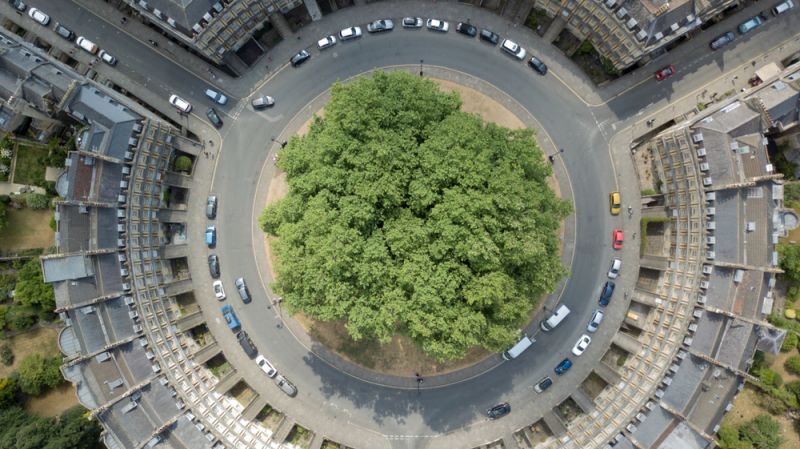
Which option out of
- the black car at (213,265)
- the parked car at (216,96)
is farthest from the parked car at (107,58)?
the black car at (213,265)

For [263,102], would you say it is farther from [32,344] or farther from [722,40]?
[722,40]

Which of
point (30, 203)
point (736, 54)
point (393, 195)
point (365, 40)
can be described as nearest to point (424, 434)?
point (393, 195)

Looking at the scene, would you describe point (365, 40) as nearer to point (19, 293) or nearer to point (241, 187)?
point (241, 187)

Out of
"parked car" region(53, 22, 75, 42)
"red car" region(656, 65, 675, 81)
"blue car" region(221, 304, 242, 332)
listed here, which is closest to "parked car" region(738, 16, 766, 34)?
"red car" region(656, 65, 675, 81)

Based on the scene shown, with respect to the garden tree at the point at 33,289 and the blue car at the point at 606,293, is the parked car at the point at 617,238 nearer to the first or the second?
the blue car at the point at 606,293

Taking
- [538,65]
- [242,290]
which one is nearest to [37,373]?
[242,290]

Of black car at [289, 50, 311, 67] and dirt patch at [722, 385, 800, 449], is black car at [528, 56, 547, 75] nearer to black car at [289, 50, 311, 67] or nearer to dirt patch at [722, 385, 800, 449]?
black car at [289, 50, 311, 67]

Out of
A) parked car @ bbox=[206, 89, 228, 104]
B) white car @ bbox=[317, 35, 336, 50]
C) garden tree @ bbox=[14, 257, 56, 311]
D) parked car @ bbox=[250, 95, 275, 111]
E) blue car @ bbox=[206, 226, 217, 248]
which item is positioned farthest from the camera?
parked car @ bbox=[206, 89, 228, 104]
